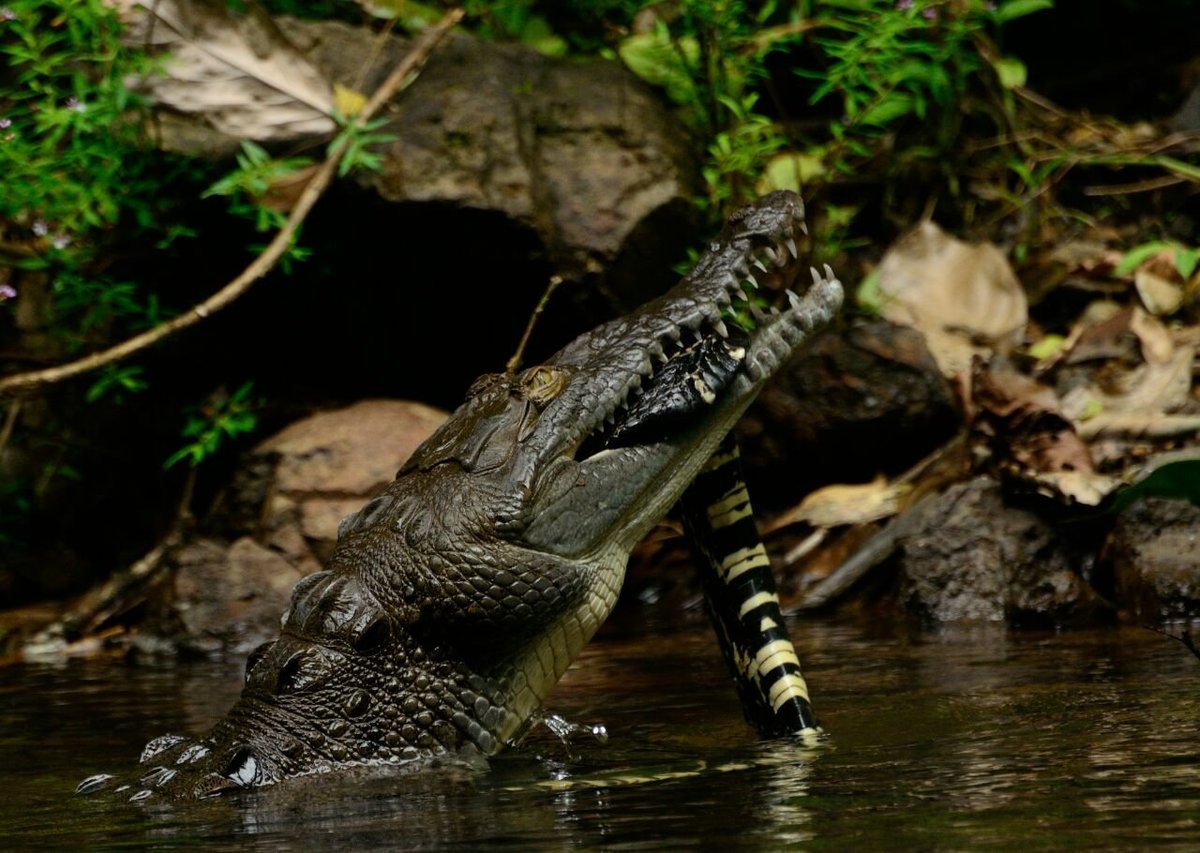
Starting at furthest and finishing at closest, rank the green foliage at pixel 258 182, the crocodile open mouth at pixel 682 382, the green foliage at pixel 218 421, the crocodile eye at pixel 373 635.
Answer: the green foliage at pixel 218 421
the green foliage at pixel 258 182
the crocodile open mouth at pixel 682 382
the crocodile eye at pixel 373 635

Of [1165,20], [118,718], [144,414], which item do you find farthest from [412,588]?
[1165,20]

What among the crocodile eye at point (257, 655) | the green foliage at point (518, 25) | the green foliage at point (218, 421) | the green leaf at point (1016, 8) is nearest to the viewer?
the crocodile eye at point (257, 655)

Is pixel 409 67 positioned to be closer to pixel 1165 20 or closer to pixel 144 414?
pixel 144 414

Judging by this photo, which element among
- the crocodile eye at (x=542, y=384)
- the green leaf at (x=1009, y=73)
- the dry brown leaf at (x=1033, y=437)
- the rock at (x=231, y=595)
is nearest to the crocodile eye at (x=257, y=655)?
the crocodile eye at (x=542, y=384)

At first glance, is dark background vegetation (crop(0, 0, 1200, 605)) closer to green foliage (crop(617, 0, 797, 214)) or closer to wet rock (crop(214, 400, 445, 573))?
green foliage (crop(617, 0, 797, 214))

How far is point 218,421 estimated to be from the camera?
24.0 ft

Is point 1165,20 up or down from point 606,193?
→ up

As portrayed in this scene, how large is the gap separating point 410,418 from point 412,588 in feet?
12.1

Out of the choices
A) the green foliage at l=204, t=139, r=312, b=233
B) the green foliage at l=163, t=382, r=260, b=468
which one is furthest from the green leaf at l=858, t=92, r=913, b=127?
the green foliage at l=163, t=382, r=260, b=468

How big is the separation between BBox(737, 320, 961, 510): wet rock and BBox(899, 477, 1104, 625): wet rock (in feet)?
3.50

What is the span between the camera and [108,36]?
6820mm

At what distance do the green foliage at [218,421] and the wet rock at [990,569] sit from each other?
3081 millimetres

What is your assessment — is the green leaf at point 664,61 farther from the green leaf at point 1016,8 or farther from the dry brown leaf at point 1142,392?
the dry brown leaf at point 1142,392

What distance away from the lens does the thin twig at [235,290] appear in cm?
671
